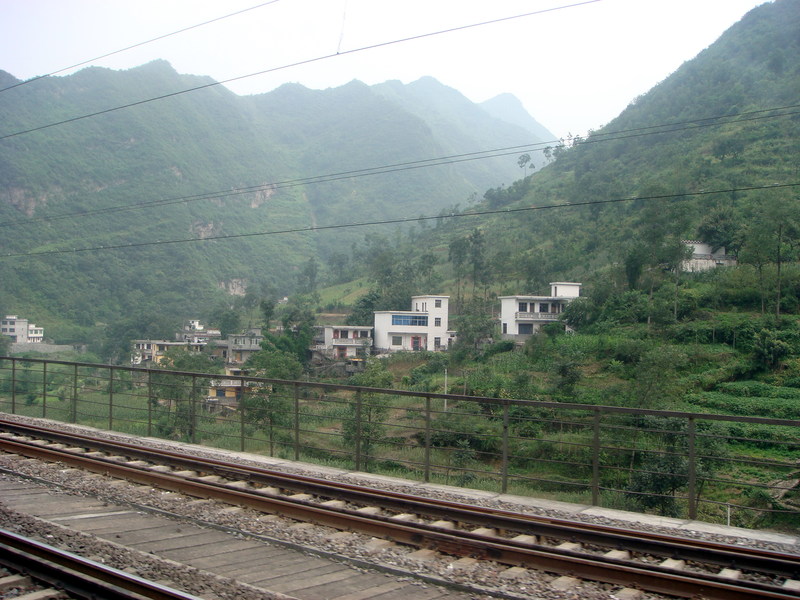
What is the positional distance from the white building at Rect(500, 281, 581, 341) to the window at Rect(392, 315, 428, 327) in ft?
20.6

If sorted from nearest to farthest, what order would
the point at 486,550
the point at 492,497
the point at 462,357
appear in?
1. the point at 486,550
2. the point at 492,497
3. the point at 462,357

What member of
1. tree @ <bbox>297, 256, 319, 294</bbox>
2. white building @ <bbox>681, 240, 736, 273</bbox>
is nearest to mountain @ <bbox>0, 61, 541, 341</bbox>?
tree @ <bbox>297, 256, 319, 294</bbox>

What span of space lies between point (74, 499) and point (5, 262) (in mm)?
82637

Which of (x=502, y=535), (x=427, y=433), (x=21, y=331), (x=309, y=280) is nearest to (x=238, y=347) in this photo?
(x=21, y=331)

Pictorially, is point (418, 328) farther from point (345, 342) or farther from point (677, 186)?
point (677, 186)

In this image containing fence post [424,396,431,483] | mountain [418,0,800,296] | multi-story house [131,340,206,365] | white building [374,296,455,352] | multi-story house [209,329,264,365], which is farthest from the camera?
multi-story house [131,340,206,365]

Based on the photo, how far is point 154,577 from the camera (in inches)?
165

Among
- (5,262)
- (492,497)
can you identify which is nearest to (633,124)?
(5,262)

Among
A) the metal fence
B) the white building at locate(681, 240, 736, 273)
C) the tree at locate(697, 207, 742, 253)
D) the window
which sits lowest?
the metal fence

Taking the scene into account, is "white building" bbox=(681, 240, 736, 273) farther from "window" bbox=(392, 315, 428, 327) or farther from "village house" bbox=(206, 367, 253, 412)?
"village house" bbox=(206, 367, 253, 412)

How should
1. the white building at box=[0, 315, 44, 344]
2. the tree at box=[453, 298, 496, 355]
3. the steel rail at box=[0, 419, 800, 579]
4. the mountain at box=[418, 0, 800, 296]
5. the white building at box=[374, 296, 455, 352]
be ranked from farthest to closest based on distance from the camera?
the white building at box=[0, 315, 44, 344] < the white building at box=[374, 296, 455, 352] < the tree at box=[453, 298, 496, 355] < the mountain at box=[418, 0, 800, 296] < the steel rail at box=[0, 419, 800, 579]

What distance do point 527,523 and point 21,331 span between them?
6857 cm

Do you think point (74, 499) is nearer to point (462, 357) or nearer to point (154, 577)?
point (154, 577)

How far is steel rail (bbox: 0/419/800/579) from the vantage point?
15.0ft
